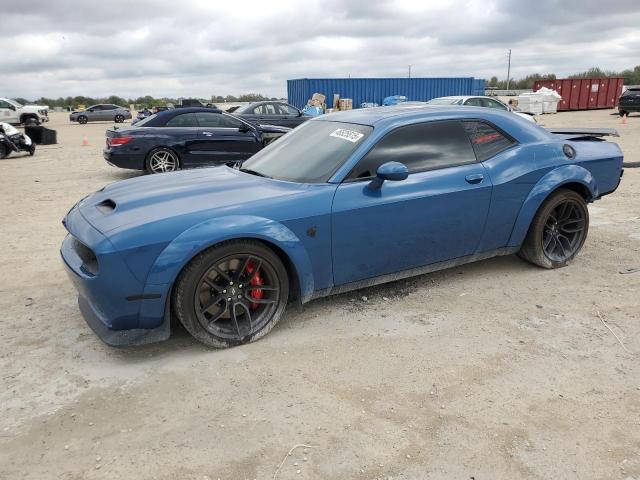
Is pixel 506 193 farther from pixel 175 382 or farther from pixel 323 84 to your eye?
pixel 323 84

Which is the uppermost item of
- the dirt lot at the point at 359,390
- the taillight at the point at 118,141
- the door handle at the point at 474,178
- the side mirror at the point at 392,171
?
the side mirror at the point at 392,171

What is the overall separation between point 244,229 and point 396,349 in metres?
1.25

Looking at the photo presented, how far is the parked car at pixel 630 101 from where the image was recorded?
2600 centimetres

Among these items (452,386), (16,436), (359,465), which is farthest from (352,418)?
(16,436)

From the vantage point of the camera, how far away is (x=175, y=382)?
10.0ft

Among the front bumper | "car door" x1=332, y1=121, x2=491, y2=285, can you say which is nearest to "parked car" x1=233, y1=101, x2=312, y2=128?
"car door" x1=332, y1=121, x2=491, y2=285

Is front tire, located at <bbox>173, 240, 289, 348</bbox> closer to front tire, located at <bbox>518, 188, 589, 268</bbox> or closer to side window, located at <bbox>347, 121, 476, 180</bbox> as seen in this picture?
side window, located at <bbox>347, 121, 476, 180</bbox>

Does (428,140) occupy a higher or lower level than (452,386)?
higher

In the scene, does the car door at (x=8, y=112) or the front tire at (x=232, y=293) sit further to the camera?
the car door at (x=8, y=112)

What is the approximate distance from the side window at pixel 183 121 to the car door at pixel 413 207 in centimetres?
712

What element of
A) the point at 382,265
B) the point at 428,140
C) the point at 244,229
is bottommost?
the point at 382,265

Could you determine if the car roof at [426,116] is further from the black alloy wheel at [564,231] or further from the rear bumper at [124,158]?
the rear bumper at [124,158]

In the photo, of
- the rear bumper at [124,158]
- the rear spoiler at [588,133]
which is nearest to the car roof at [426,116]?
the rear spoiler at [588,133]

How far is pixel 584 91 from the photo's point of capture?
34344 mm
